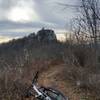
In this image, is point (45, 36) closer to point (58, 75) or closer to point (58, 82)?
point (58, 75)

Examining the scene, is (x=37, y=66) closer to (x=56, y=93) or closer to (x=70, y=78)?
(x=70, y=78)

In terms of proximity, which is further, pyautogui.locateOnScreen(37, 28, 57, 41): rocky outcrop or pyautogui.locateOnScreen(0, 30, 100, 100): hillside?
pyautogui.locateOnScreen(37, 28, 57, 41): rocky outcrop

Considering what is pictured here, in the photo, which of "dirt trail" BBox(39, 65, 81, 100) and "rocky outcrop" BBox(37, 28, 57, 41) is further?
"rocky outcrop" BBox(37, 28, 57, 41)

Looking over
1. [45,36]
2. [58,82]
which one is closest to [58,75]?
[58,82]

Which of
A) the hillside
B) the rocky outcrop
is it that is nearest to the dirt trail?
the hillside

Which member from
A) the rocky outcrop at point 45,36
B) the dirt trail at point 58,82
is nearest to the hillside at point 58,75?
the dirt trail at point 58,82

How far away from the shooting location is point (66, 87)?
17.0 metres

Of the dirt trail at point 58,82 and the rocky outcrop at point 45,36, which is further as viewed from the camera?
the rocky outcrop at point 45,36

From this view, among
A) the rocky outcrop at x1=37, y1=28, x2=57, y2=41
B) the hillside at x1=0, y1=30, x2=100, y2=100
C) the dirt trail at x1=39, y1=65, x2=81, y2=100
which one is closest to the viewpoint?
the hillside at x1=0, y1=30, x2=100, y2=100

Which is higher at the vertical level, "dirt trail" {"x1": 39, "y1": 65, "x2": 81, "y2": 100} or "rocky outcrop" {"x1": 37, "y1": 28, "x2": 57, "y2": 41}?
"rocky outcrop" {"x1": 37, "y1": 28, "x2": 57, "y2": 41}

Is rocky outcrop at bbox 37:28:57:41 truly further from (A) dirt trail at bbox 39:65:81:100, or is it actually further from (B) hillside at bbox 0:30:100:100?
(A) dirt trail at bbox 39:65:81:100

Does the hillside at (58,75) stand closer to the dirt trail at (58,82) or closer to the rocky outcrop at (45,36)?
the dirt trail at (58,82)

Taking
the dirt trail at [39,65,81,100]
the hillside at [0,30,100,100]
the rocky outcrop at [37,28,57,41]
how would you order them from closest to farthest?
1. the hillside at [0,30,100,100]
2. the dirt trail at [39,65,81,100]
3. the rocky outcrop at [37,28,57,41]

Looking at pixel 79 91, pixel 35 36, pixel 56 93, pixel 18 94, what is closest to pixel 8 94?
pixel 18 94
